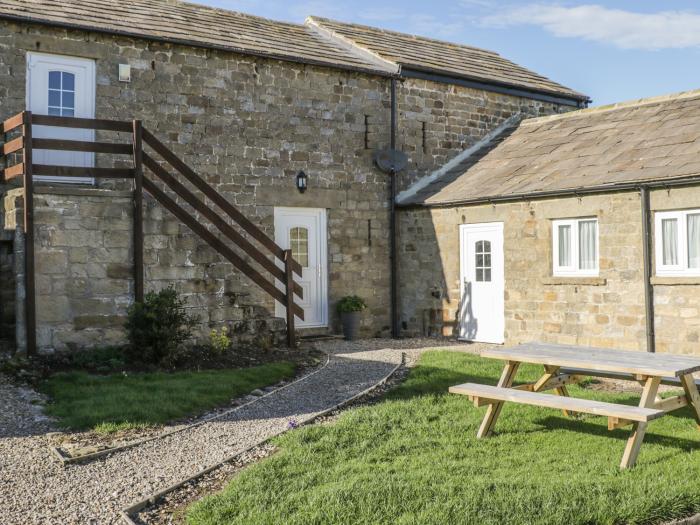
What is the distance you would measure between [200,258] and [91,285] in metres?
1.54

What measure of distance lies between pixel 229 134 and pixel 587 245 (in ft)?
20.6

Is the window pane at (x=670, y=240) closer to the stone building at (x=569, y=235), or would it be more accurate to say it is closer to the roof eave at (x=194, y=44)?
the stone building at (x=569, y=235)

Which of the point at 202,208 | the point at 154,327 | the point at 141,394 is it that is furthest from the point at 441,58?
the point at 141,394

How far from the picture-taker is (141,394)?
324 inches

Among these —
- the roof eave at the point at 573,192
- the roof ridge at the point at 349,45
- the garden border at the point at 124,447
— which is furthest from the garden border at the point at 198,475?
the roof ridge at the point at 349,45

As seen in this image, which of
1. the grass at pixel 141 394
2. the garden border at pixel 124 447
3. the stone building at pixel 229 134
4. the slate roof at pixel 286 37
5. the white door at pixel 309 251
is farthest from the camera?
the white door at pixel 309 251

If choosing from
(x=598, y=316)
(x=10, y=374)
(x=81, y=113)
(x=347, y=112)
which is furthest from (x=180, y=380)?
(x=347, y=112)

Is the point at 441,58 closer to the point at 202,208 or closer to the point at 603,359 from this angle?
the point at 202,208

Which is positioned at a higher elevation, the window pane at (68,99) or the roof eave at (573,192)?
the window pane at (68,99)

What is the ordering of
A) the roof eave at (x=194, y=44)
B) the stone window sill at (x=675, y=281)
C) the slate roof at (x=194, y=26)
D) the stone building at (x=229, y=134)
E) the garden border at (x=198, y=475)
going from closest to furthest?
the garden border at (x=198, y=475)
the stone building at (x=229, y=134)
the stone window sill at (x=675, y=281)
the roof eave at (x=194, y=44)
the slate roof at (x=194, y=26)

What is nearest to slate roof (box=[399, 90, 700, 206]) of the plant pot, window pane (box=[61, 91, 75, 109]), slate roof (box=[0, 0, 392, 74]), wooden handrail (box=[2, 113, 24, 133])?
the plant pot

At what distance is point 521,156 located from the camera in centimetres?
1442

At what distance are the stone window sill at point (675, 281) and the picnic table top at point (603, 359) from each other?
401 centimetres

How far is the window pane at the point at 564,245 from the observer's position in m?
12.1
